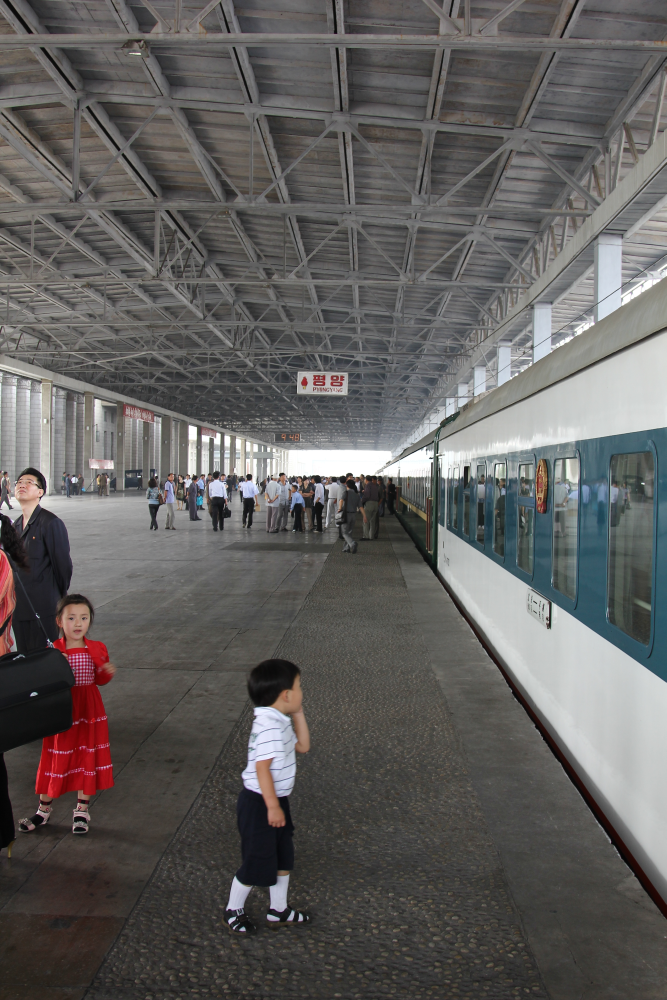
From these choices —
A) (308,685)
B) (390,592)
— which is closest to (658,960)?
(308,685)

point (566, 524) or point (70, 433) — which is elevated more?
point (70, 433)

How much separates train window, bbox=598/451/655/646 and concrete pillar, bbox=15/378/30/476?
41.4 metres

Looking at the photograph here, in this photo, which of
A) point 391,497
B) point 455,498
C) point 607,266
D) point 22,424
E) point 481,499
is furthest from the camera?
point 22,424

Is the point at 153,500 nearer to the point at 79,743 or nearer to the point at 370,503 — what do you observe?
the point at 370,503

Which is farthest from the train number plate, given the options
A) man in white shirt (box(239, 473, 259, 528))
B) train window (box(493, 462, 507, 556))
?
man in white shirt (box(239, 473, 259, 528))

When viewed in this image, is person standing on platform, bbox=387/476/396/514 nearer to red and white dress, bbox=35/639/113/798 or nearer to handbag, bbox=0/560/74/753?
red and white dress, bbox=35/639/113/798

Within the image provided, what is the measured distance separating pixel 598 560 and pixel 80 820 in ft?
9.76

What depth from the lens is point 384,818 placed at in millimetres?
3680

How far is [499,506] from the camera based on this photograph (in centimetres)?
709

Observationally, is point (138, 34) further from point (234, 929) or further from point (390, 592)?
point (234, 929)

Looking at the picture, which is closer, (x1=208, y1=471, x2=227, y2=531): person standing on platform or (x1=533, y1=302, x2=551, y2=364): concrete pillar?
(x1=533, y1=302, x2=551, y2=364): concrete pillar

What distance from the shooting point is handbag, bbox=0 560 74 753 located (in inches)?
117

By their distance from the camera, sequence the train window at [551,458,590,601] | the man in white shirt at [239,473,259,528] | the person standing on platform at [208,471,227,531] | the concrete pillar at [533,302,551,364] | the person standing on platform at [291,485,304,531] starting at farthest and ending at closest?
the person standing on platform at [291,485,304,531], the man in white shirt at [239,473,259,528], the person standing on platform at [208,471,227,531], the concrete pillar at [533,302,551,364], the train window at [551,458,590,601]

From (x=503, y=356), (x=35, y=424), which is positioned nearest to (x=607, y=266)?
(x=503, y=356)
